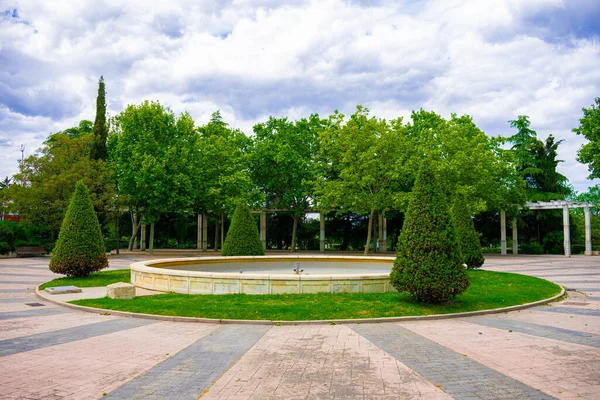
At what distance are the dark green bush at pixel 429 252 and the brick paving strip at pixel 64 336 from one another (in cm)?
694

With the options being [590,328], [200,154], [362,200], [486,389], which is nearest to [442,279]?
[590,328]

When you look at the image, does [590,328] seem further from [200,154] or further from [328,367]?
[200,154]

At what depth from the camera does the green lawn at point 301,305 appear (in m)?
11.1

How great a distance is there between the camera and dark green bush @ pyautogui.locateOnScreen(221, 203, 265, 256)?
22.8 m

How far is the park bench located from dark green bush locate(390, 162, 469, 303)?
3311cm

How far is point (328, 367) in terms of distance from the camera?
23.1ft

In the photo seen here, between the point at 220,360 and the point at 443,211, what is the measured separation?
24.8 feet

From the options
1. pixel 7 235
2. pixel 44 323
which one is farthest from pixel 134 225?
pixel 44 323

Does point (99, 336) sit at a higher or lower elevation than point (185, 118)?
lower

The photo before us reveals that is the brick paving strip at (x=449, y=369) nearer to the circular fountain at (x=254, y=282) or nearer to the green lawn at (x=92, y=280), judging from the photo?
the circular fountain at (x=254, y=282)

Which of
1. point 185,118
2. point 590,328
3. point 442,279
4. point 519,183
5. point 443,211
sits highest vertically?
point 185,118

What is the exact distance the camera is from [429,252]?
11789mm

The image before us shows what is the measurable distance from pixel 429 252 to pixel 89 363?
28.0 ft

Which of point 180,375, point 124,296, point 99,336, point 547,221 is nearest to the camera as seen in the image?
point 180,375
